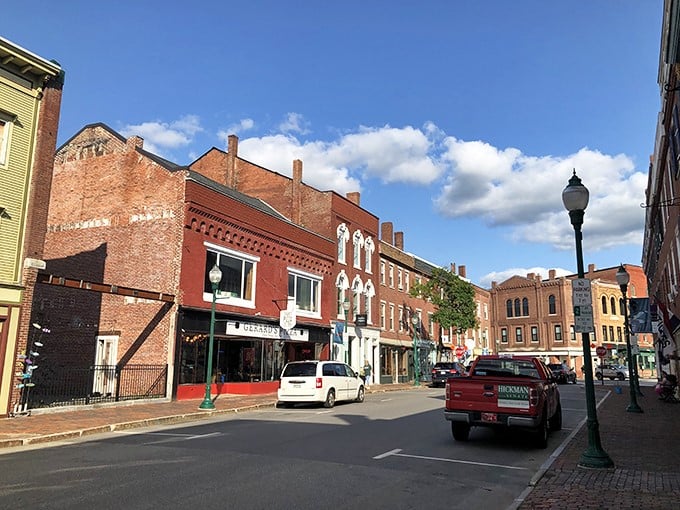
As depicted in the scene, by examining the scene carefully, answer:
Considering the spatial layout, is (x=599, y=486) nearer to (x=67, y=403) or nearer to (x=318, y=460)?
(x=318, y=460)

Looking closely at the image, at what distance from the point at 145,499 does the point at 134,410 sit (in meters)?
11.8

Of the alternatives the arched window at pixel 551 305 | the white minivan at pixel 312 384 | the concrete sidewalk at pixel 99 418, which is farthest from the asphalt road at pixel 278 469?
the arched window at pixel 551 305

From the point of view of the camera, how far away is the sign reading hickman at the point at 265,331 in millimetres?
24812

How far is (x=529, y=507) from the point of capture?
650cm

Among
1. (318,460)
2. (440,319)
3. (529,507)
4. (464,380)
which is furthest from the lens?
(440,319)

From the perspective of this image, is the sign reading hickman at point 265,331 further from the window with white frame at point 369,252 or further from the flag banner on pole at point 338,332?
the window with white frame at point 369,252

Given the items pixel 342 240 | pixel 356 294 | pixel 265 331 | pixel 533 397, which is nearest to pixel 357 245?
pixel 342 240

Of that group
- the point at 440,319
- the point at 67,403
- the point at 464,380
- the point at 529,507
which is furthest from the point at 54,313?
the point at 440,319

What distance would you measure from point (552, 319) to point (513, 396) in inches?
2635

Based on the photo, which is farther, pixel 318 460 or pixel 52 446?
pixel 52 446

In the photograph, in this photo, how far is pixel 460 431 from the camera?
11875 mm

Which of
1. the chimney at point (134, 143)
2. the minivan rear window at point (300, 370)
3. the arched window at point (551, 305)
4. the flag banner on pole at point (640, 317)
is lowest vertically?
the minivan rear window at point (300, 370)

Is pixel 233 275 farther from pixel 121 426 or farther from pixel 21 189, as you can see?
pixel 121 426

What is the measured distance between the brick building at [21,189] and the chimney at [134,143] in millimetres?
8075
